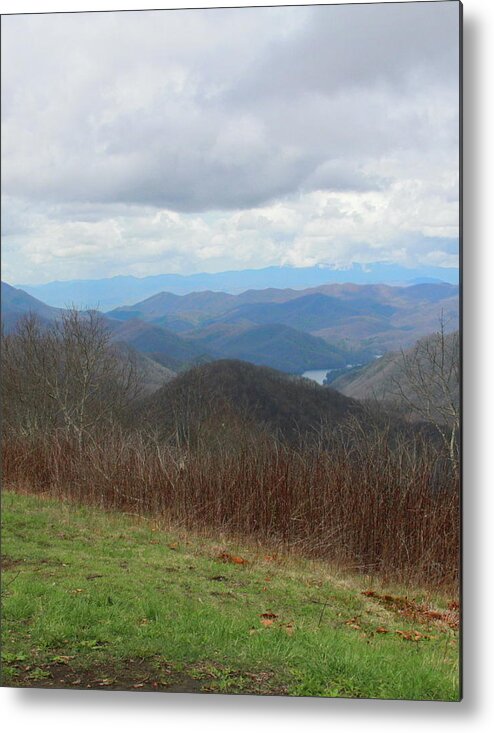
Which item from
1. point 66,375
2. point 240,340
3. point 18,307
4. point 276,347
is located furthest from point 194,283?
point 66,375

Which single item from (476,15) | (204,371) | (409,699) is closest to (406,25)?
(476,15)

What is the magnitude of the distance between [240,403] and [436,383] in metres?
1.15

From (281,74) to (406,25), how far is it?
0.63 meters

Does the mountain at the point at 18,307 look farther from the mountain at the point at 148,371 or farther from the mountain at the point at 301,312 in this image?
the mountain at the point at 148,371

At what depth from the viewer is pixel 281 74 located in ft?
13.3

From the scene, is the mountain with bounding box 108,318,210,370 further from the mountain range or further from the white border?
the white border

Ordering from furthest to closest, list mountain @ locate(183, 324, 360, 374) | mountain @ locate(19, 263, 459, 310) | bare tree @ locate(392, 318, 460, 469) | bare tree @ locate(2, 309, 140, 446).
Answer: bare tree @ locate(2, 309, 140, 446), mountain @ locate(183, 324, 360, 374), mountain @ locate(19, 263, 459, 310), bare tree @ locate(392, 318, 460, 469)

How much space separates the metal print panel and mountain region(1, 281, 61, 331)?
0.6 inches

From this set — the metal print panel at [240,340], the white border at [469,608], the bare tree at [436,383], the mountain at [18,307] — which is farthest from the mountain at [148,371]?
the white border at [469,608]

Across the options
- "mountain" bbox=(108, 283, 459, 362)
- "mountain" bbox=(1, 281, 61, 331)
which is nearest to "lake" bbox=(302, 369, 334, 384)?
"mountain" bbox=(108, 283, 459, 362)

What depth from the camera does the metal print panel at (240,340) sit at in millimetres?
3789

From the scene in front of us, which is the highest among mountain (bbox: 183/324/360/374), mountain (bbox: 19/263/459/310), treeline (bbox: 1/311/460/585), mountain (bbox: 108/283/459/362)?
mountain (bbox: 19/263/459/310)

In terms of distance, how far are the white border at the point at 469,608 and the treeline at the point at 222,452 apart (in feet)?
1.33

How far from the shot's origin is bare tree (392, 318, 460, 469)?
3.79 m
